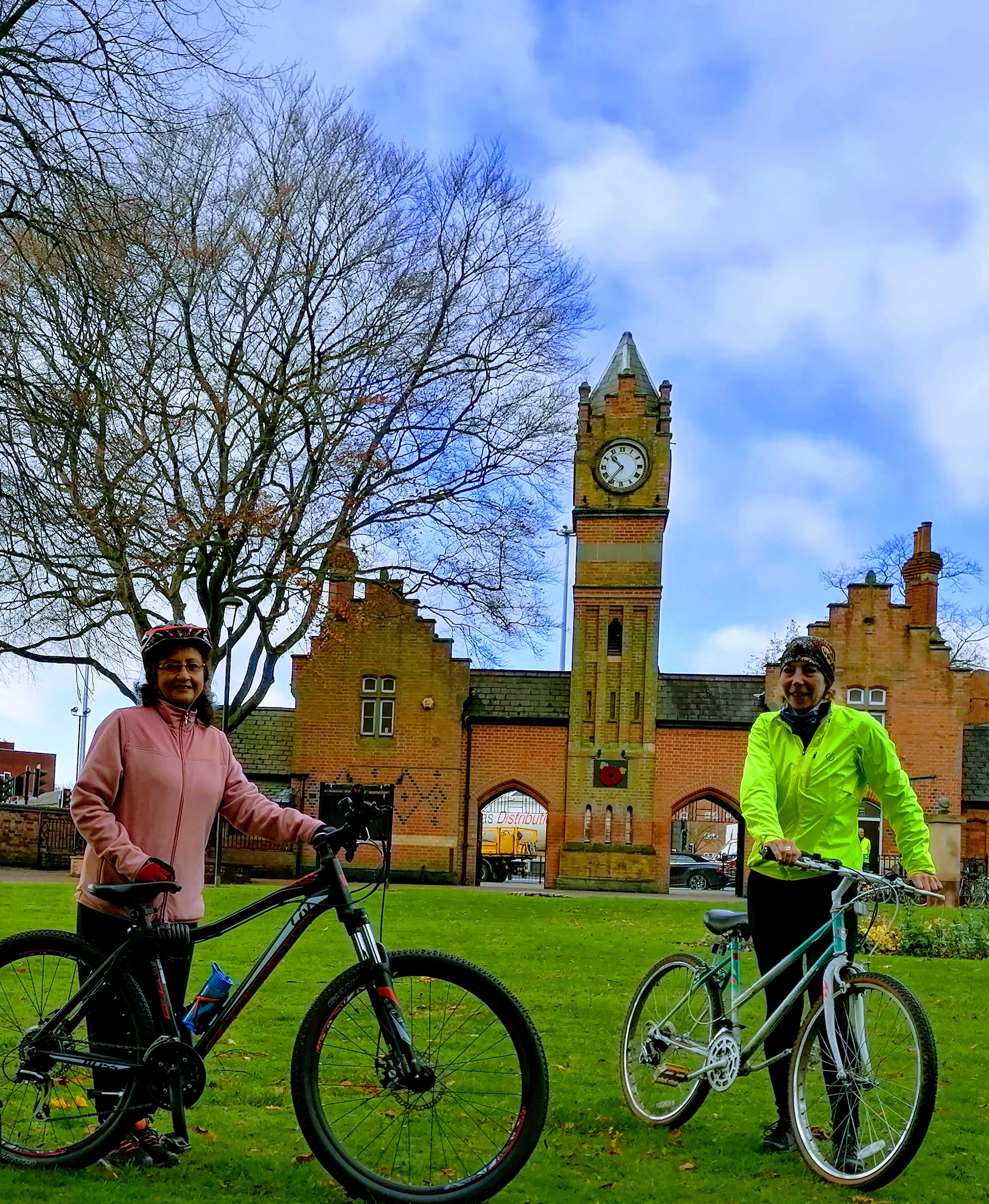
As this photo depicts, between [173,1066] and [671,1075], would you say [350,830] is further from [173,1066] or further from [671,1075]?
[671,1075]

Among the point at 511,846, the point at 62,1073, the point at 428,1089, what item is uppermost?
the point at 428,1089

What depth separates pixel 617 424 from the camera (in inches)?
1288

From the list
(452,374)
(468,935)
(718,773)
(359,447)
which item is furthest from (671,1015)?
(718,773)

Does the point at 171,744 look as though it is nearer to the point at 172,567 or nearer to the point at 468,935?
the point at 468,935

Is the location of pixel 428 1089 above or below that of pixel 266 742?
below

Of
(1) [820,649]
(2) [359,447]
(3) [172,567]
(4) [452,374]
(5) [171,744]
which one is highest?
(4) [452,374]

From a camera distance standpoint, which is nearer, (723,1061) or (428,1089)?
(428,1089)

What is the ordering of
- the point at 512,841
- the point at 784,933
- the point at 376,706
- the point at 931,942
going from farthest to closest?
the point at 512,841, the point at 376,706, the point at 931,942, the point at 784,933

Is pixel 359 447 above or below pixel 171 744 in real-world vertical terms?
above

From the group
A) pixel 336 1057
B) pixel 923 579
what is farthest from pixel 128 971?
pixel 923 579

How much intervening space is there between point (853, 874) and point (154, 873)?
2.46 meters

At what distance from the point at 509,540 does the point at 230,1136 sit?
66.7ft

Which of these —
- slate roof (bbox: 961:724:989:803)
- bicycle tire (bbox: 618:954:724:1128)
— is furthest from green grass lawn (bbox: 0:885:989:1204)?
slate roof (bbox: 961:724:989:803)

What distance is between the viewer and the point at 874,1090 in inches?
174
